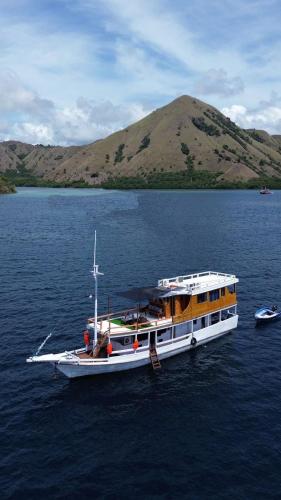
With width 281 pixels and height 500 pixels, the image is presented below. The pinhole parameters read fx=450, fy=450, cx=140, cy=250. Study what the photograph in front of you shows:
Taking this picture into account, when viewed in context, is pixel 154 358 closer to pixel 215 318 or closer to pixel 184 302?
pixel 184 302

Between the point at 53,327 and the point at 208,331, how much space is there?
18.4m

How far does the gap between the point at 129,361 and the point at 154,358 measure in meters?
3.07

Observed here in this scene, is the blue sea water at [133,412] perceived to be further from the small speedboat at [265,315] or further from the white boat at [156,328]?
the white boat at [156,328]

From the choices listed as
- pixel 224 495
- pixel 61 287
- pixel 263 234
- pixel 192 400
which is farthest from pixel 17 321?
pixel 263 234

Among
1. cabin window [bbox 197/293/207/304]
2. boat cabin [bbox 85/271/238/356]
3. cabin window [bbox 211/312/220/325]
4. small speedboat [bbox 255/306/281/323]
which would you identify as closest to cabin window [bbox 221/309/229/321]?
boat cabin [bbox 85/271/238/356]

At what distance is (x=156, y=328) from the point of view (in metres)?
45.8

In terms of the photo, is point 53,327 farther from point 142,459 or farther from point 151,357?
point 142,459

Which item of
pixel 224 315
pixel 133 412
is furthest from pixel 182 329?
pixel 133 412

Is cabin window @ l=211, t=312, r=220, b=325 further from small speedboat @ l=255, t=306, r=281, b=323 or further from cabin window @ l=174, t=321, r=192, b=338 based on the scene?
small speedboat @ l=255, t=306, r=281, b=323

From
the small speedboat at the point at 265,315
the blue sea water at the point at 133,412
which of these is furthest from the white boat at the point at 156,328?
the small speedboat at the point at 265,315

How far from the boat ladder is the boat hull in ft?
1.39

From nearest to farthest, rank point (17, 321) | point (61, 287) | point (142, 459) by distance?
point (142, 459) < point (17, 321) < point (61, 287)

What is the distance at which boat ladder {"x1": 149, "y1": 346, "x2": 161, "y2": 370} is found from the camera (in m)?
44.8

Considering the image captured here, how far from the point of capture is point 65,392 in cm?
3969
